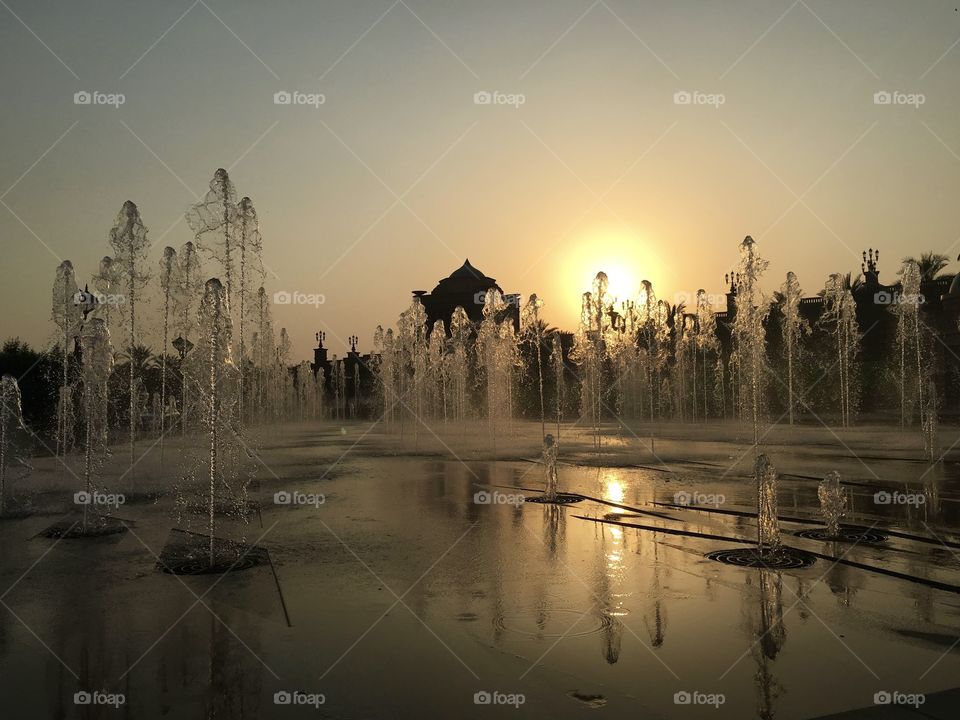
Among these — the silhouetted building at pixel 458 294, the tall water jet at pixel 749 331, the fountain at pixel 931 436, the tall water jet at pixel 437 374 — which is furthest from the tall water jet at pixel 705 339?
the silhouetted building at pixel 458 294

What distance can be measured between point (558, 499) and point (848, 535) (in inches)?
163

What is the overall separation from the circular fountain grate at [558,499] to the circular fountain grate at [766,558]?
12.1 feet

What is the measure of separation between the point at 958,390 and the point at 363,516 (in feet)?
113

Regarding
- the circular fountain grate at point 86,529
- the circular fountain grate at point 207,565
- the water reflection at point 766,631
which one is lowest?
the water reflection at point 766,631

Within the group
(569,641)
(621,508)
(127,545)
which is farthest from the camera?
(621,508)

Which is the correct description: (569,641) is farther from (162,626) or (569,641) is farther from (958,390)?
(958,390)

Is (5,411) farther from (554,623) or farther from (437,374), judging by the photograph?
(437,374)

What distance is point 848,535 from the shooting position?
8430 mm

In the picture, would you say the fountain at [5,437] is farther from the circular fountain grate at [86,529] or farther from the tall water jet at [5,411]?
the circular fountain grate at [86,529]

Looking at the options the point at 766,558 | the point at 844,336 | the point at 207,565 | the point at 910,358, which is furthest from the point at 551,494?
the point at 844,336

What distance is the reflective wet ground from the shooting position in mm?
4332

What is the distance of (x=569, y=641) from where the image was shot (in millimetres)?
5164

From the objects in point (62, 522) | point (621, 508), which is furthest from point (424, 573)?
point (62, 522)

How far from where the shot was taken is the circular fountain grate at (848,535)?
823 centimetres
